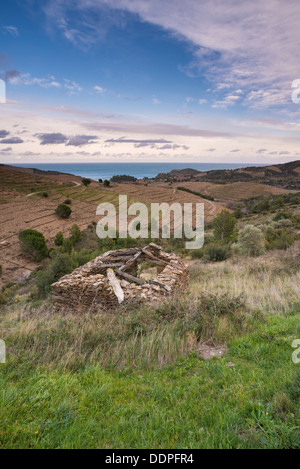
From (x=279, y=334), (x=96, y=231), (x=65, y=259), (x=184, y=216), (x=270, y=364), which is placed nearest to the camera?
(x=270, y=364)

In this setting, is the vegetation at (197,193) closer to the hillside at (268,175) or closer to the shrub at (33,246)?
the hillside at (268,175)

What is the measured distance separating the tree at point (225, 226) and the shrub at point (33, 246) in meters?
25.8

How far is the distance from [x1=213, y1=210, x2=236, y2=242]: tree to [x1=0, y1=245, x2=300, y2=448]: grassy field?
2031 centimetres

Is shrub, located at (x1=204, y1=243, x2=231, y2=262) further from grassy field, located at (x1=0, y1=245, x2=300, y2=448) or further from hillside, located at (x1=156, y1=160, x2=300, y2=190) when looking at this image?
hillside, located at (x1=156, y1=160, x2=300, y2=190)

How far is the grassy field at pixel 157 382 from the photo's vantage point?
6.22 feet

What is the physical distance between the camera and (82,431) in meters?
1.98

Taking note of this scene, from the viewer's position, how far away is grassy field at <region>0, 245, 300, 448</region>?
1896 mm

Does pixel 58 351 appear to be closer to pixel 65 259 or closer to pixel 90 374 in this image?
pixel 90 374

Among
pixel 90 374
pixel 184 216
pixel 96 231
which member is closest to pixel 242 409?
pixel 90 374

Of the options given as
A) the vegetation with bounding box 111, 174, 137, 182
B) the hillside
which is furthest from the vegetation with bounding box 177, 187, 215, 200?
the vegetation with bounding box 111, 174, 137, 182

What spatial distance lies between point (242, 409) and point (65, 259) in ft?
53.8

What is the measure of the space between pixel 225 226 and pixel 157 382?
23.3 metres

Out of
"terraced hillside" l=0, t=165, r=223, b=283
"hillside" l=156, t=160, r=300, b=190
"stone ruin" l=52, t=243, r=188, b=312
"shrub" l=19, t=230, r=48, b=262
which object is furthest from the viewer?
"hillside" l=156, t=160, r=300, b=190

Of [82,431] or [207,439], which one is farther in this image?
[82,431]
